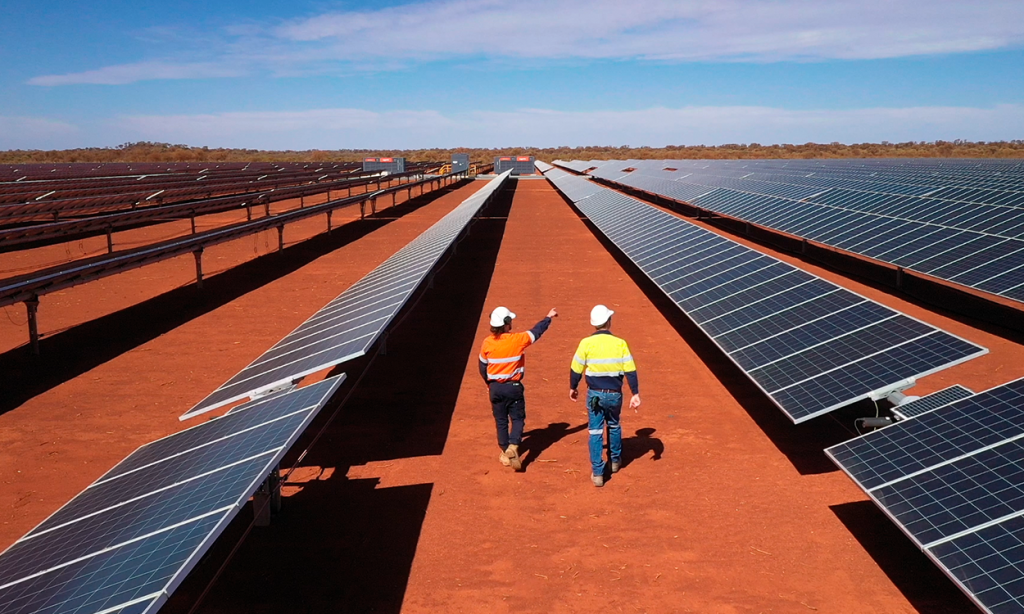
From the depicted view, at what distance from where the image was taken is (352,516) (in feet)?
22.7

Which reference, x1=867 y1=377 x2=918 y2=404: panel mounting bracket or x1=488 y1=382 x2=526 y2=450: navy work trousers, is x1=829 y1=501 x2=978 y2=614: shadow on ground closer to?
x1=867 y1=377 x2=918 y2=404: panel mounting bracket

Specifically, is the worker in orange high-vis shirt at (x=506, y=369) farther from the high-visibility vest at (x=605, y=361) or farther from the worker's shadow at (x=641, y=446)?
the worker's shadow at (x=641, y=446)

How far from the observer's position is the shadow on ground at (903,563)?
5.41 meters

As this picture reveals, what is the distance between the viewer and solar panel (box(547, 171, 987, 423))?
7.23m

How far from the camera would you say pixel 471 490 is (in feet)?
24.4

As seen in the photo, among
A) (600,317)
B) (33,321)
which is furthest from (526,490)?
(33,321)

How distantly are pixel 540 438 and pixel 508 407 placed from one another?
3.88ft

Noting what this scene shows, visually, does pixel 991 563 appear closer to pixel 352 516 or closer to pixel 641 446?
pixel 641 446

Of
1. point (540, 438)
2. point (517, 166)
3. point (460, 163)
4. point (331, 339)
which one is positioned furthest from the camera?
point (517, 166)

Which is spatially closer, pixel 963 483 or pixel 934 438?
pixel 963 483

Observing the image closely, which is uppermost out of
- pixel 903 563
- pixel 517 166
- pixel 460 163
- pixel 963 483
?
pixel 460 163

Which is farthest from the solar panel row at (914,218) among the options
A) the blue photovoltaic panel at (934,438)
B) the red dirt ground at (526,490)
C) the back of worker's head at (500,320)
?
the back of worker's head at (500,320)

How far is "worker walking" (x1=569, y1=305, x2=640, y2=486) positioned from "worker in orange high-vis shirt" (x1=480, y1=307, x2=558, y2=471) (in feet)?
1.60

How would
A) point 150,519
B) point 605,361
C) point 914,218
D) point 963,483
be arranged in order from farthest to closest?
1. point 914,218
2. point 605,361
3. point 963,483
4. point 150,519
